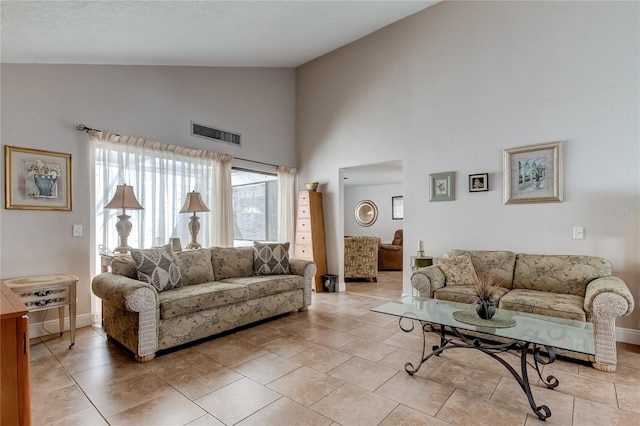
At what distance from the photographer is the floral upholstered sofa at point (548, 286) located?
8.14 ft

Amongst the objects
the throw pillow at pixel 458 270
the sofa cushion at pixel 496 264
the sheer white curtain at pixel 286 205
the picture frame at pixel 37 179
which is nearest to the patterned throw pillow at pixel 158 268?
the picture frame at pixel 37 179

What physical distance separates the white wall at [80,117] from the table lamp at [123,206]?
1.11ft

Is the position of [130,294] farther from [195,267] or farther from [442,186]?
[442,186]

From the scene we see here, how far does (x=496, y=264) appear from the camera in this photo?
3.58m

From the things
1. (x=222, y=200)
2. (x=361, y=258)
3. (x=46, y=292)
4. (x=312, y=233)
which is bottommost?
(x=361, y=258)

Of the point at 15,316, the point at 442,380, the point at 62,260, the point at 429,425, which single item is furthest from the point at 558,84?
the point at 62,260

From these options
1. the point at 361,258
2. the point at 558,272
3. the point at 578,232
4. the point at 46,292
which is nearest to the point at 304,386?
the point at 46,292

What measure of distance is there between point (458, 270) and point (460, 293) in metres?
0.40

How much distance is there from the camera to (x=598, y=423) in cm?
182

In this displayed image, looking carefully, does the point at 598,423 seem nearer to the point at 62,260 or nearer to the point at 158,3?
the point at 158,3

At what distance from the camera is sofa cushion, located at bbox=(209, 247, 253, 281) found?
3.83 m

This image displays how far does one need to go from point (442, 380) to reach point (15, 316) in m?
2.50

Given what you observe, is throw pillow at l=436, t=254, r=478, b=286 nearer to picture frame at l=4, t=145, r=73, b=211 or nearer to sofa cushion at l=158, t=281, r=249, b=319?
sofa cushion at l=158, t=281, r=249, b=319

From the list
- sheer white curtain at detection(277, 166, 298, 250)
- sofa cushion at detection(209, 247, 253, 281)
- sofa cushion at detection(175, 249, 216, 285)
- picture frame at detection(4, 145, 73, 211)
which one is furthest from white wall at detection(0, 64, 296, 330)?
sofa cushion at detection(209, 247, 253, 281)
